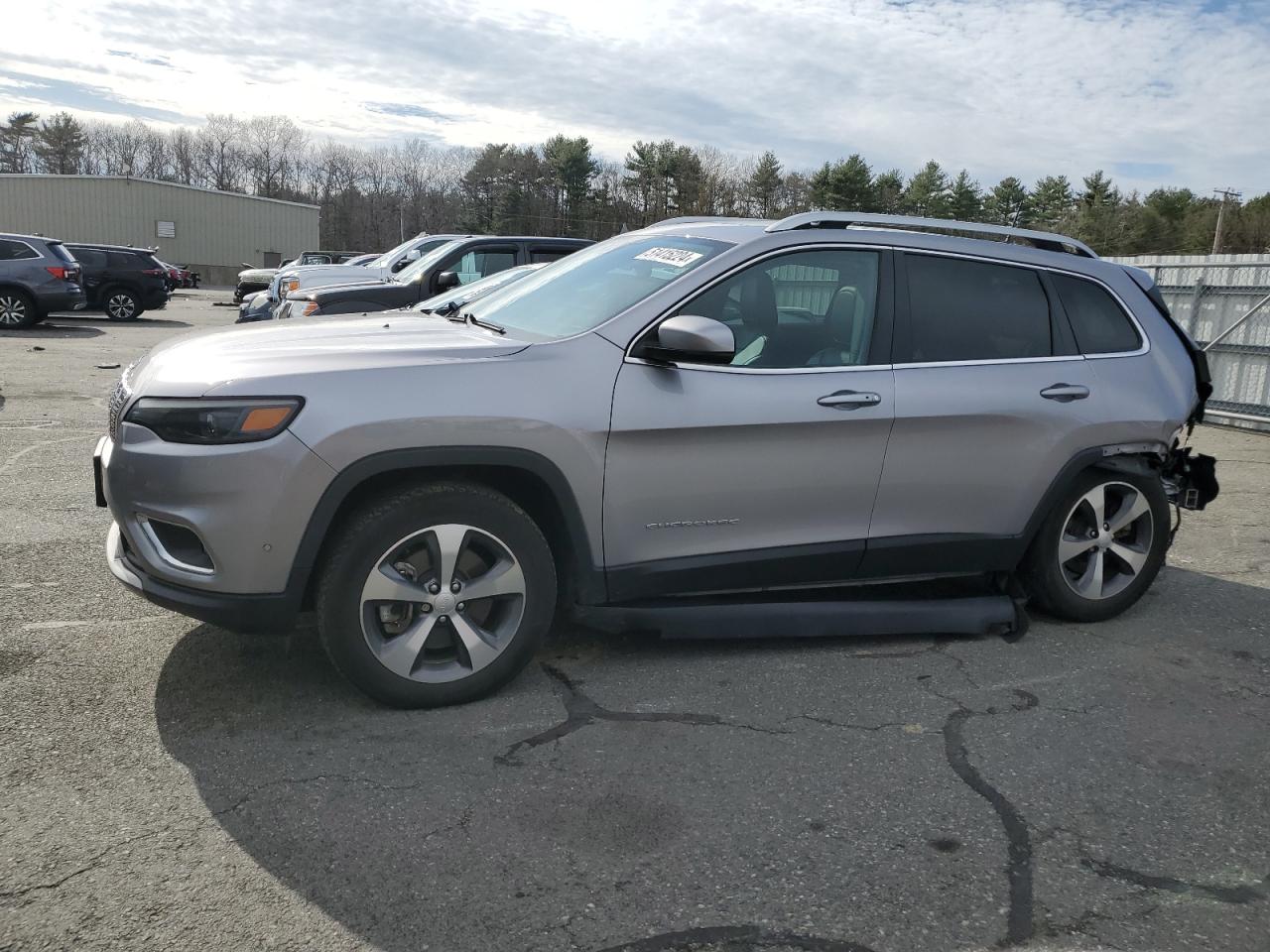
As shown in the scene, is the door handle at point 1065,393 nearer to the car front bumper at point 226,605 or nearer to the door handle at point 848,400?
the door handle at point 848,400

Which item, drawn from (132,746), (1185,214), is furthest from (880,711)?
(1185,214)

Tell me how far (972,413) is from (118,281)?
23.3 m

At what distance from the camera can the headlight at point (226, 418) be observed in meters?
3.37

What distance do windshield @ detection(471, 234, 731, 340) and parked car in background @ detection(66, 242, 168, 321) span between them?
21.8 meters

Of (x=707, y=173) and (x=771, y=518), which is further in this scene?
(x=707, y=173)

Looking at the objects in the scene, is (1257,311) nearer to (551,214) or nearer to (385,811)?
(385,811)

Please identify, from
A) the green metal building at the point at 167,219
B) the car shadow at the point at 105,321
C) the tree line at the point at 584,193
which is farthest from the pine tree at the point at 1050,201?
the car shadow at the point at 105,321

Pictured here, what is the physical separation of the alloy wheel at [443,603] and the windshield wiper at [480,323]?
0.99m

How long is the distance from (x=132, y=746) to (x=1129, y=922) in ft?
9.56

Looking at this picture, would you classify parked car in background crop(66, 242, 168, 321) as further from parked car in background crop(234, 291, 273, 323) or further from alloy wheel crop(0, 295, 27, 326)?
parked car in background crop(234, 291, 273, 323)

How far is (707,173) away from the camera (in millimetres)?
69062

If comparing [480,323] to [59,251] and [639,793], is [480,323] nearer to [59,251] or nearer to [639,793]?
[639,793]

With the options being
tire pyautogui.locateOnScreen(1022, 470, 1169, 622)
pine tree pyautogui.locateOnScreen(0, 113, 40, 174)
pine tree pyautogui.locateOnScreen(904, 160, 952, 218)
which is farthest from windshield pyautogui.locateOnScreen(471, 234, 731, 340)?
pine tree pyautogui.locateOnScreen(0, 113, 40, 174)

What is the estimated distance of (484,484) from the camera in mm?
3764
